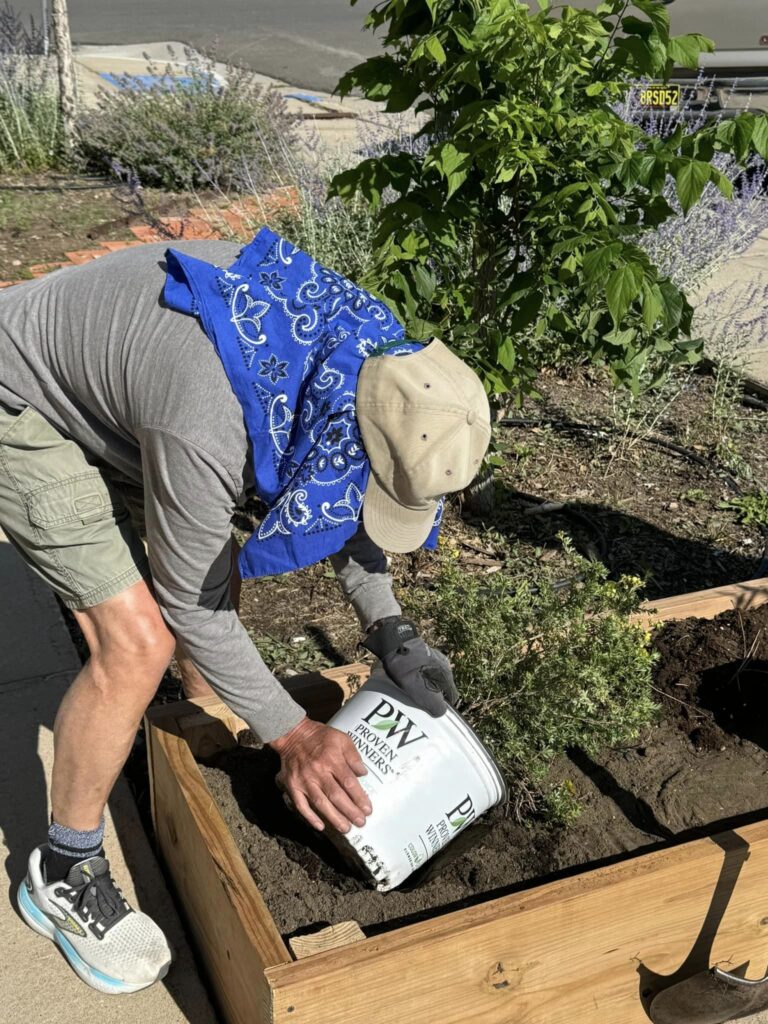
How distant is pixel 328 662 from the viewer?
3221mm

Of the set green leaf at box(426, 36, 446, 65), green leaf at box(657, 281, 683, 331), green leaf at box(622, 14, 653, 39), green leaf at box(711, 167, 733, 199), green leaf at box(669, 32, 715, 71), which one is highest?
green leaf at box(622, 14, 653, 39)

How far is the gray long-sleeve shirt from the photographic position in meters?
1.78

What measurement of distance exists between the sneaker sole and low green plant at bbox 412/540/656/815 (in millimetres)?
859

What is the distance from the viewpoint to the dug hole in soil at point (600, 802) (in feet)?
7.21

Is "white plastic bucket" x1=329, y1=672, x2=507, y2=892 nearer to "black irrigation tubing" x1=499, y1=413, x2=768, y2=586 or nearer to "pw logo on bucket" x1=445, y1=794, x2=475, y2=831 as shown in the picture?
"pw logo on bucket" x1=445, y1=794, x2=475, y2=831

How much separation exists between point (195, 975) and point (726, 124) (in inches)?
94.8

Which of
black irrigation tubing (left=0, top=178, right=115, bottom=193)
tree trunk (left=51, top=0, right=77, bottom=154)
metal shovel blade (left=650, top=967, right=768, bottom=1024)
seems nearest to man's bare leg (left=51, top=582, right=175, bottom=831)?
metal shovel blade (left=650, top=967, right=768, bottom=1024)

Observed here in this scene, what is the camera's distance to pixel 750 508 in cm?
407

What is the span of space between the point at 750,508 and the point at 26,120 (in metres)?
6.23

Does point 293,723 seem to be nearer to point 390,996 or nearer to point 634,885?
point 390,996

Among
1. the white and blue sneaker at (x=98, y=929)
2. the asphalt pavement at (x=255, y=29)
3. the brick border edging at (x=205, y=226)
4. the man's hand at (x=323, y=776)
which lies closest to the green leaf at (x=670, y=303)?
the man's hand at (x=323, y=776)

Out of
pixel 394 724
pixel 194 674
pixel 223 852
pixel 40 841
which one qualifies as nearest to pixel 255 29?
pixel 194 674

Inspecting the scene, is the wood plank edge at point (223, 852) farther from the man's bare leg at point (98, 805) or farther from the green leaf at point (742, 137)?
the green leaf at point (742, 137)

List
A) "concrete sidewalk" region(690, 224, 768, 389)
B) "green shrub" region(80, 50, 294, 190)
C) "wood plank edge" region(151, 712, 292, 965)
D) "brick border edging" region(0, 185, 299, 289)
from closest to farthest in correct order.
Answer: "wood plank edge" region(151, 712, 292, 965) < "concrete sidewalk" region(690, 224, 768, 389) < "brick border edging" region(0, 185, 299, 289) < "green shrub" region(80, 50, 294, 190)
